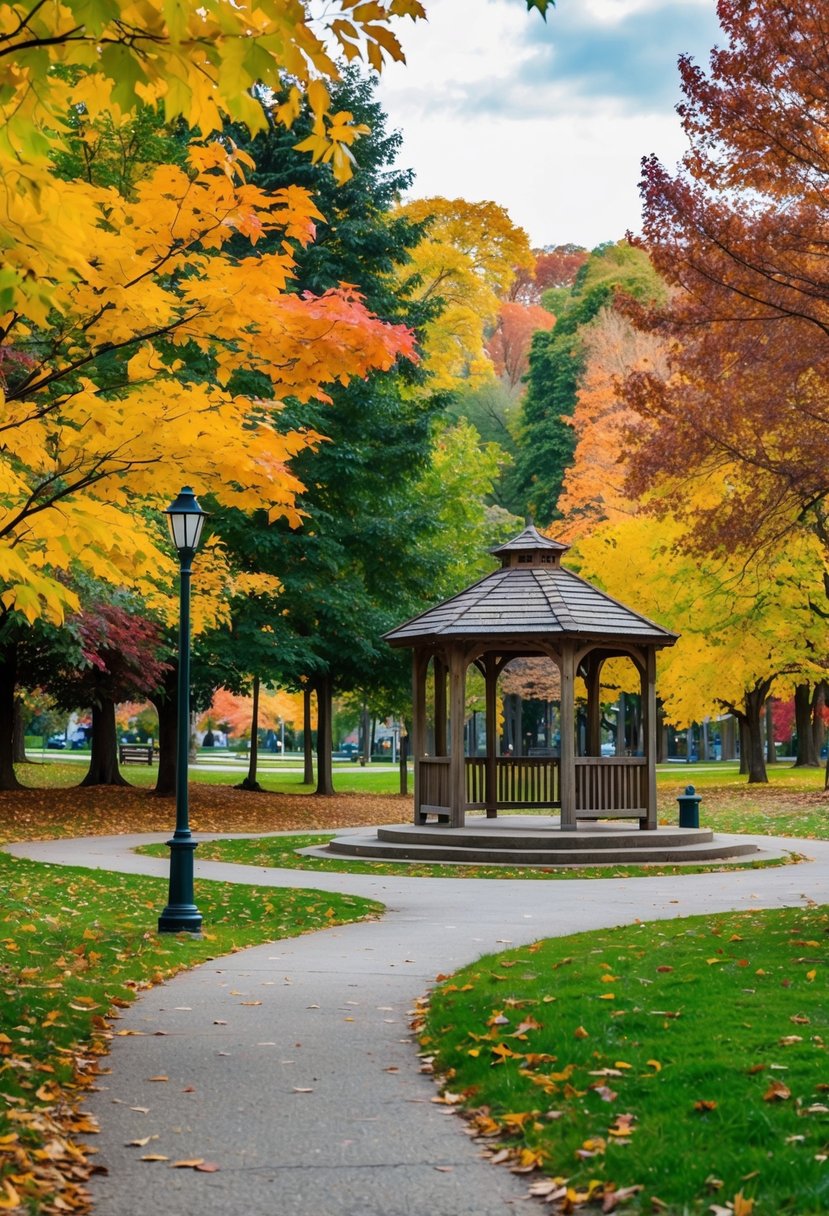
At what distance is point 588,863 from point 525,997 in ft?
37.5

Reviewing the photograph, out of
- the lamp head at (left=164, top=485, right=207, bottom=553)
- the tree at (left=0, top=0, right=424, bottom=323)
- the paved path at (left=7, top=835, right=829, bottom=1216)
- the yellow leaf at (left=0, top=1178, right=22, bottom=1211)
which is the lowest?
the paved path at (left=7, top=835, right=829, bottom=1216)

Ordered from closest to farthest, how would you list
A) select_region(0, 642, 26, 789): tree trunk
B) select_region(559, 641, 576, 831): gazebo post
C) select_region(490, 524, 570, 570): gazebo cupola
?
select_region(559, 641, 576, 831): gazebo post, select_region(490, 524, 570, 570): gazebo cupola, select_region(0, 642, 26, 789): tree trunk

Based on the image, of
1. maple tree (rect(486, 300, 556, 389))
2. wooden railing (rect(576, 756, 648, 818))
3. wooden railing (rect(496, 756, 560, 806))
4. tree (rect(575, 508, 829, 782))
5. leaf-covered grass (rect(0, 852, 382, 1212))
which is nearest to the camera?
leaf-covered grass (rect(0, 852, 382, 1212))

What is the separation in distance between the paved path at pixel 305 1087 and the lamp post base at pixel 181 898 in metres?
0.96

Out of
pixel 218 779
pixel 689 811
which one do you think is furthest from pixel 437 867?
pixel 218 779

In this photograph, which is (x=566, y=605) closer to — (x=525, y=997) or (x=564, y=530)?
(x=525, y=997)

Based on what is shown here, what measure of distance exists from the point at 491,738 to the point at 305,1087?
19583 millimetres

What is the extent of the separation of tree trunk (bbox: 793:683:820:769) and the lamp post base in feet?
133

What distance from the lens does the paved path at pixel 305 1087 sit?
5359 mm

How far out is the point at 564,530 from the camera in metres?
55.9

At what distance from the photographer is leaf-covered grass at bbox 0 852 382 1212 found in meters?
5.69

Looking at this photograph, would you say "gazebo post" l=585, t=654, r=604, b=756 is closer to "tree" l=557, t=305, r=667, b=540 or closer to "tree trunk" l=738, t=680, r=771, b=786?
"tree trunk" l=738, t=680, r=771, b=786

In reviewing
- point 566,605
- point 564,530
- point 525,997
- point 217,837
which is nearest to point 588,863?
point 566,605

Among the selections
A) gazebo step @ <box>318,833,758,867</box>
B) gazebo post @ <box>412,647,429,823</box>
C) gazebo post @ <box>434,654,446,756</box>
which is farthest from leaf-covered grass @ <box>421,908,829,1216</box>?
gazebo post @ <box>434,654,446,756</box>
